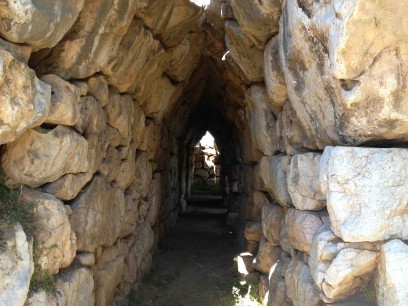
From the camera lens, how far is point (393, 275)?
10.0 ft

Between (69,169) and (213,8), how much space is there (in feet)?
14.5

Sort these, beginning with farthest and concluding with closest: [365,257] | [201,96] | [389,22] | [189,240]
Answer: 1. [201,96]
2. [189,240]
3. [365,257]
4. [389,22]

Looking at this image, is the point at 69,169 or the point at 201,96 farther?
the point at 201,96

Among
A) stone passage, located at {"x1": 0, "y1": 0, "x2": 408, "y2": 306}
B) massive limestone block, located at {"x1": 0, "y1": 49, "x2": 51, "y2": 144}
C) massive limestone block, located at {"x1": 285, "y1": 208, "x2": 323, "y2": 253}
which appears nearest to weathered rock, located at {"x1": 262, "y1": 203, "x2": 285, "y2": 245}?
stone passage, located at {"x1": 0, "y1": 0, "x2": 408, "y2": 306}

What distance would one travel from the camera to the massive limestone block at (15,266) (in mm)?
3223

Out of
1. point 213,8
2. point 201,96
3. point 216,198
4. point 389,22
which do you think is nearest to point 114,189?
point 213,8

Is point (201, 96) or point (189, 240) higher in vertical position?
point (201, 96)

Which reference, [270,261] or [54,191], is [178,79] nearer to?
[270,261]

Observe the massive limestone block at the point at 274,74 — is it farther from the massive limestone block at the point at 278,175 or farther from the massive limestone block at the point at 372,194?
the massive limestone block at the point at 372,194

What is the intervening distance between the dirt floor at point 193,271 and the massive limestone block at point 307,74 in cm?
386

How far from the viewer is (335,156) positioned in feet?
11.3

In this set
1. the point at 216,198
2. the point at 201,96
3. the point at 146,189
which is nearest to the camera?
the point at 146,189

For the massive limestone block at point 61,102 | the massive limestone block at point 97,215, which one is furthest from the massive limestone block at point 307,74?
the massive limestone block at point 97,215

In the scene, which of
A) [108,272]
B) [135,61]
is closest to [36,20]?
[135,61]
